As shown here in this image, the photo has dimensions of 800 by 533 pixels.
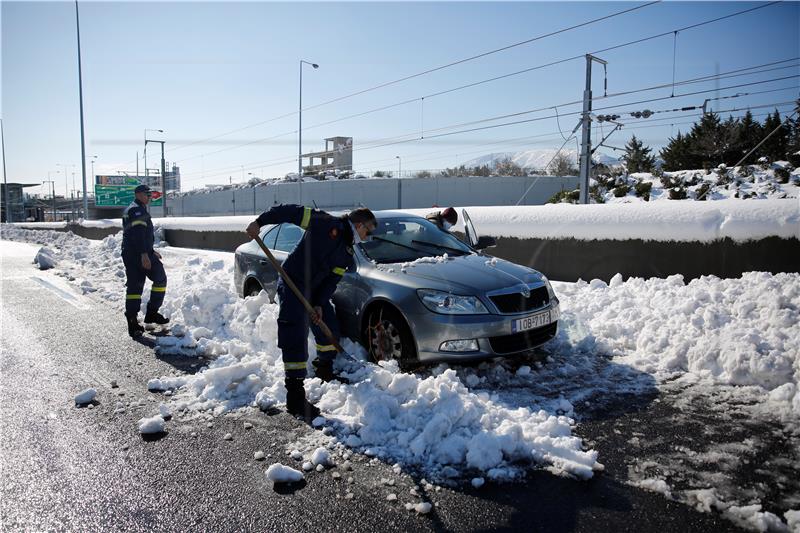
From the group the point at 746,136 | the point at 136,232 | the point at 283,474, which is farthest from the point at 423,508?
the point at 746,136

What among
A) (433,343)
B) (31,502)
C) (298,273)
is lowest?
(31,502)

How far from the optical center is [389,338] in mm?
4836

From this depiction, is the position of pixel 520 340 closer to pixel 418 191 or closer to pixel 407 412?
pixel 407 412

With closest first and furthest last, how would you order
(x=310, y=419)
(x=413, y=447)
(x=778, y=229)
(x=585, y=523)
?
(x=585, y=523) < (x=413, y=447) < (x=310, y=419) < (x=778, y=229)

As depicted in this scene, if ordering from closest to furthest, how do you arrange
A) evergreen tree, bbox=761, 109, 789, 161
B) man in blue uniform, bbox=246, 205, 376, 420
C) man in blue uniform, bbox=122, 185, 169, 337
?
1. man in blue uniform, bbox=246, 205, 376, 420
2. man in blue uniform, bbox=122, 185, 169, 337
3. evergreen tree, bbox=761, 109, 789, 161

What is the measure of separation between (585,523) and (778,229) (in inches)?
227

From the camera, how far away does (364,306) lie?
5.02m

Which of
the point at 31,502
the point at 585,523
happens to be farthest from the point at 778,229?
the point at 31,502

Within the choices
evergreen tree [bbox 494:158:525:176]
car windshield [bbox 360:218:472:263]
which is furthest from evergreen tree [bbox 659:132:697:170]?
car windshield [bbox 360:218:472:263]

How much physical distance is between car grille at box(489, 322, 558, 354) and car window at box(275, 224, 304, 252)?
277 cm

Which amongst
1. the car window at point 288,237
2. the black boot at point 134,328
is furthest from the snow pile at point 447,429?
the black boot at point 134,328

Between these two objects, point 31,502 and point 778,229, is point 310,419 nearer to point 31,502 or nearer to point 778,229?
point 31,502

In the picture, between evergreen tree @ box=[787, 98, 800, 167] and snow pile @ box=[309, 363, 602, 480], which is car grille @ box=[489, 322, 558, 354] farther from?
evergreen tree @ box=[787, 98, 800, 167]

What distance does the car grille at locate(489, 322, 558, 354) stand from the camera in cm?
455
